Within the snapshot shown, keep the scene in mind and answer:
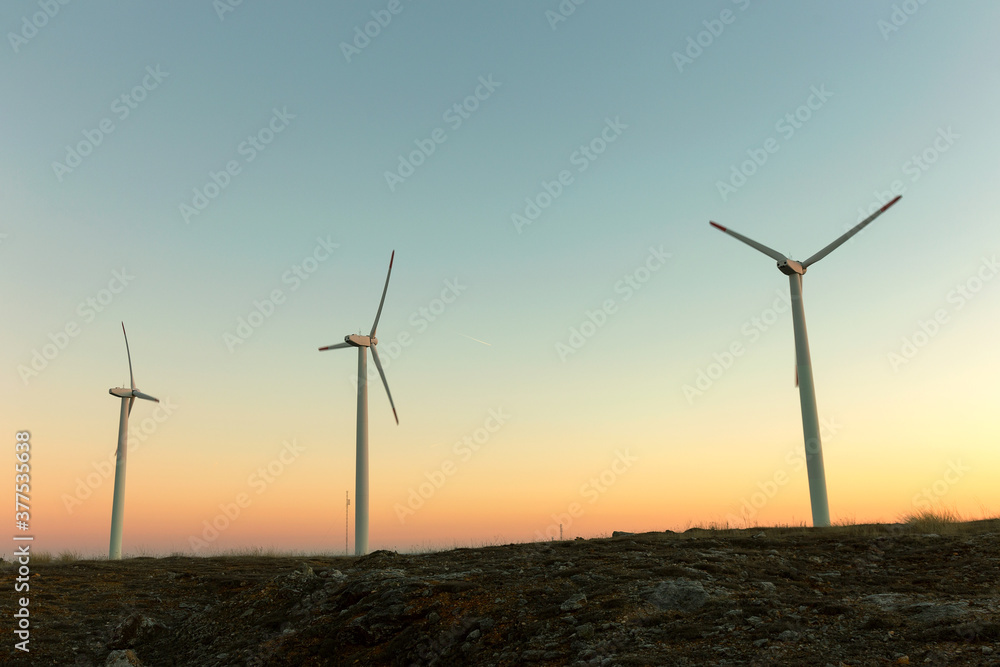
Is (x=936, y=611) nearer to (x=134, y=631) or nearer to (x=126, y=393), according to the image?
(x=134, y=631)

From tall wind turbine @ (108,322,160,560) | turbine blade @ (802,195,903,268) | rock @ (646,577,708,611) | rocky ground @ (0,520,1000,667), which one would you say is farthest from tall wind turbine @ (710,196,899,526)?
tall wind turbine @ (108,322,160,560)

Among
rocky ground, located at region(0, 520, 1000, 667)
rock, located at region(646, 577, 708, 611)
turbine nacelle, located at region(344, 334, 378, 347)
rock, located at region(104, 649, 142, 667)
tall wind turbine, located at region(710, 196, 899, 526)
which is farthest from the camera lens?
turbine nacelle, located at region(344, 334, 378, 347)

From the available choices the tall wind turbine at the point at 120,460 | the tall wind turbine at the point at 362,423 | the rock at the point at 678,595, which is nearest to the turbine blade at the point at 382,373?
the tall wind turbine at the point at 362,423

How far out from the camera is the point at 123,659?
1823 cm

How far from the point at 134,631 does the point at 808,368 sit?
32.0 meters

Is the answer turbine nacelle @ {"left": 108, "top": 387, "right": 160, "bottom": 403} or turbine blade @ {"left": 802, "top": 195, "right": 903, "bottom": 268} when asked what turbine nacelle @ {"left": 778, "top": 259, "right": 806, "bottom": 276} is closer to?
turbine blade @ {"left": 802, "top": 195, "right": 903, "bottom": 268}

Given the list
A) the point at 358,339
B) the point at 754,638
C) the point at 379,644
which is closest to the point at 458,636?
the point at 379,644

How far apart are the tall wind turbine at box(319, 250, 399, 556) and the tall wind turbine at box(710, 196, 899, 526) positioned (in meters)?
26.3

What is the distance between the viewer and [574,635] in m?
14.2

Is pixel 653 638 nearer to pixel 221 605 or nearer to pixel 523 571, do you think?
pixel 523 571

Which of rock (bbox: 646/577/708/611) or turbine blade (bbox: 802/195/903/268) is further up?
turbine blade (bbox: 802/195/903/268)

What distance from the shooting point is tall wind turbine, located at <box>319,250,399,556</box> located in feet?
153

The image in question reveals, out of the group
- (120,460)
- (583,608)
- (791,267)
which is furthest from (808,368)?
(120,460)

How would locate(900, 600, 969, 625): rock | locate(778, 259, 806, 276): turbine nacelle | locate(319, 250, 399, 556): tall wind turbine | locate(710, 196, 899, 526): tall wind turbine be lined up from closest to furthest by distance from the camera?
locate(900, 600, 969, 625): rock, locate(710, 196, 899, 526): tall wind turbine, locate(778, 259, 806, 276): turbine nacelle, locate(319, 250, 399, 556): tall wind turbine
